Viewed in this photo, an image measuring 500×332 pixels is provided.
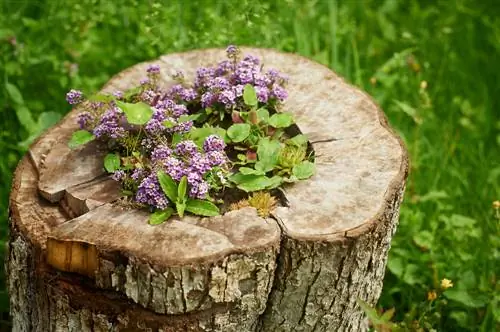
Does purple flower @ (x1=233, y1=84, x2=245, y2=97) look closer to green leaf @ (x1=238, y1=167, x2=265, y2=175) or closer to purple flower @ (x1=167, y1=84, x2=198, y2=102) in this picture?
purple flower @ (x1=167, y1=84, x2=198, y2=102)

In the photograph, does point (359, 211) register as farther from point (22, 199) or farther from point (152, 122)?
point (22, 199)

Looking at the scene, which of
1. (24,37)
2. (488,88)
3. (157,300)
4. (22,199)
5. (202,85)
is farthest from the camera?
(488,88)

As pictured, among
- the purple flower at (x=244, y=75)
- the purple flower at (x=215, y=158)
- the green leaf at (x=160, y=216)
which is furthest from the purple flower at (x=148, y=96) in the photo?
the green leaf at (x=160, y=216)

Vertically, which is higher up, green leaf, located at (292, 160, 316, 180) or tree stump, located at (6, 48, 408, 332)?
green leaf, located at (292, 160, 316, 180)

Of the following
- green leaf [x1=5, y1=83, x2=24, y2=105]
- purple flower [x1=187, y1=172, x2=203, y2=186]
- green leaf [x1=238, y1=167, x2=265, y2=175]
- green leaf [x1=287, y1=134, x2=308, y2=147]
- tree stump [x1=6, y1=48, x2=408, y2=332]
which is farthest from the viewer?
green leaf [x1=5, y1=83, x2=24, y2=105]

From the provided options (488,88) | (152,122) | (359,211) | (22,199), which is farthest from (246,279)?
(488,88)

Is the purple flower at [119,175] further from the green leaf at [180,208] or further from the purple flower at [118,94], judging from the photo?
the purple flower at [118,94]

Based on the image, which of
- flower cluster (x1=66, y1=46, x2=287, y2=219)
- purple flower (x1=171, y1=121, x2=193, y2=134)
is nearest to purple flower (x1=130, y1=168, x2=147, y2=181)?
flower cluster (x1=66, y1=46, x2=287, y2=219)

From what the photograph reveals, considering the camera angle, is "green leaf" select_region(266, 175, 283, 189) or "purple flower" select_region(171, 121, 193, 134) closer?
"green leaf" select_region(266, 175, 283, 189)
